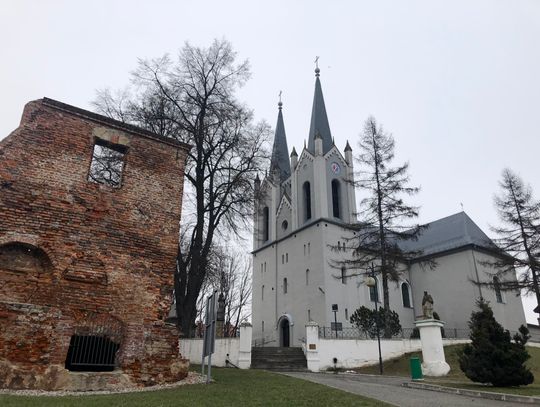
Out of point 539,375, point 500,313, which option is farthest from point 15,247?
point 500,313


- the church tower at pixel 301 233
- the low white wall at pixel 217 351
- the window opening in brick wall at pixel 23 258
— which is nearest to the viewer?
the window opening in brick wall at pixel 23 258

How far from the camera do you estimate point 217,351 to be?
1936 cm

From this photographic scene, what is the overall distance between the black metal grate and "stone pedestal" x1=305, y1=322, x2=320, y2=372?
39.3 ft

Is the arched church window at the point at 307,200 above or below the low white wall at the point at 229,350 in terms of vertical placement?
above

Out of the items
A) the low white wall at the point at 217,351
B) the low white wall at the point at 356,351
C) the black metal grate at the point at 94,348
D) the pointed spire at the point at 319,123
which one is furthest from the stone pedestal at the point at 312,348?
the pointed spire at the point at 319,123

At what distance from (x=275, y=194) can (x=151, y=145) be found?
2753cm

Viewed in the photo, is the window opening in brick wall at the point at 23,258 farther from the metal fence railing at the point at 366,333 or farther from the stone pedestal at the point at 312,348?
the metal fence railing at the point at 366,333

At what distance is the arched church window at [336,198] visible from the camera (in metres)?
33.2

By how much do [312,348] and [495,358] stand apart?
10021 mm

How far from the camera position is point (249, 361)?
60.9ft

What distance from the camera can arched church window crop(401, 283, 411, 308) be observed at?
114 feet

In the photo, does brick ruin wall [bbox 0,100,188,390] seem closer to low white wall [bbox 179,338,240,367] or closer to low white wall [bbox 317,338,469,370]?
low white wall [bbox 179,338,240,367]

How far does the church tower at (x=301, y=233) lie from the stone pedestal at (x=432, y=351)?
1162cm

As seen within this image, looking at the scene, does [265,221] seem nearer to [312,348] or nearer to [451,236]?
[451,236]
